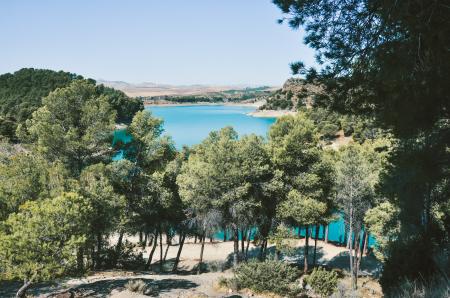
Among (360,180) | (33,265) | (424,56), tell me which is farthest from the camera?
(360,180)

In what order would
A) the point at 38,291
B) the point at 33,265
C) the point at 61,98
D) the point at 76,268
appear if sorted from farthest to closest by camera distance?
the point at 61,98 → the point at 38,291 → the point at 76,268 → the point at 33,265

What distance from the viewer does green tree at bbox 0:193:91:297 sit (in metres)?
15.1

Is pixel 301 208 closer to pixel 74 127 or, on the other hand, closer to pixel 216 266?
pixel 216 266

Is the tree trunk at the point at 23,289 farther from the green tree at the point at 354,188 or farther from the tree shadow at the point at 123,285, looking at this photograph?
the green tree at the point at 354,188

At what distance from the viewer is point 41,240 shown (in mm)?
15562

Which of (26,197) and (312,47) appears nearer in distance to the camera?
(312,47)

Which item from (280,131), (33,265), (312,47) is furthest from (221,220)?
(312,47)

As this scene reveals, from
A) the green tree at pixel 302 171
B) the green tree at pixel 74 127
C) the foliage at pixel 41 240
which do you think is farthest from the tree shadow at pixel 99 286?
the green tree at pixel 302 171

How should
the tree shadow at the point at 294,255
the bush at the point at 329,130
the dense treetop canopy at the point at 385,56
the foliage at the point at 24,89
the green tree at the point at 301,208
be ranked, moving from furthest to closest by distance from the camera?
the bush at the point at 329,130, the foliage at the point at 24,89, the tree shadow at the point at 294,255, the green tree at the point at 301,208, the dense treetop canopy at the point at 385,56

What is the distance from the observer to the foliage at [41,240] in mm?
15055

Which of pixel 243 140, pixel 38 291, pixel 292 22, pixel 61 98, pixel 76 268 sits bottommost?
pixel 38 291

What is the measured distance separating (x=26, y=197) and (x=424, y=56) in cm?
1615

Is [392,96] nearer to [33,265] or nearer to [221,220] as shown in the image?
[33,265]

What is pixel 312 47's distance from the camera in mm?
10523
